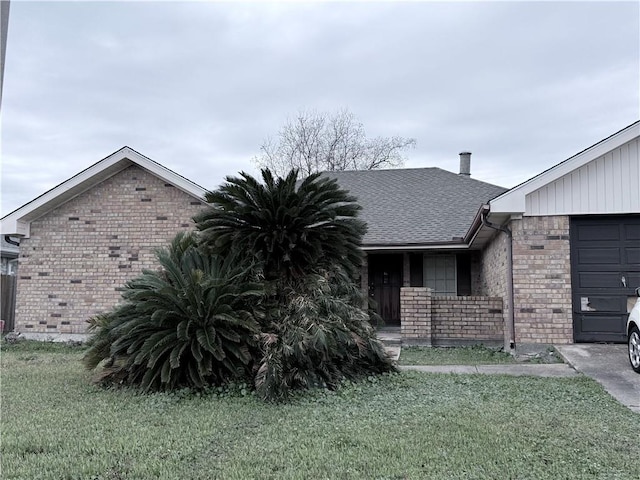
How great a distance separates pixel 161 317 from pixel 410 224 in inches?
361

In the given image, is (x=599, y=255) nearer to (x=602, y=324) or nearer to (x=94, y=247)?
(x=602, y=324)

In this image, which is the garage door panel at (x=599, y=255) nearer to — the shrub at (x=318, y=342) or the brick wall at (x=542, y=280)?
the brick wall at (x=542, y=280)

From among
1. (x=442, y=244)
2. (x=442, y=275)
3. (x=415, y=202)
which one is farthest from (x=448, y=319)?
(x=415, y=202)

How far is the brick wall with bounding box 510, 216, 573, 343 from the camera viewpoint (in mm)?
9078

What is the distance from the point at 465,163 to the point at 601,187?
1060cm

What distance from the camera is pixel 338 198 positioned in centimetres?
711

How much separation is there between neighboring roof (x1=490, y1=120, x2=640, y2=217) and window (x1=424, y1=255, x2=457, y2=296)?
5.38 metres

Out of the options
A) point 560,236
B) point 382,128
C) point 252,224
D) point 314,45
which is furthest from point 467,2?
point 382,128

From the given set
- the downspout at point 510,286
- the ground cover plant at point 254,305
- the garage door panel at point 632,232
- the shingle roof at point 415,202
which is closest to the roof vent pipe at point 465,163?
the shingle roof at point 415,202

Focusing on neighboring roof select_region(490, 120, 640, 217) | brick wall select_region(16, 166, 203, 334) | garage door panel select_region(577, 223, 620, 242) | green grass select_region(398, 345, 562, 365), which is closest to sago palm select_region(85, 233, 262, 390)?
green grass select_region(398, 345, 562, 365)

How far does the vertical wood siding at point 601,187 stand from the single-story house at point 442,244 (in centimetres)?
2

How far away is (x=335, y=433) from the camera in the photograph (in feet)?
14.3

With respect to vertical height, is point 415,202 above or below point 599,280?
above

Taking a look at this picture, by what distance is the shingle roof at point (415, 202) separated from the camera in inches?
527
